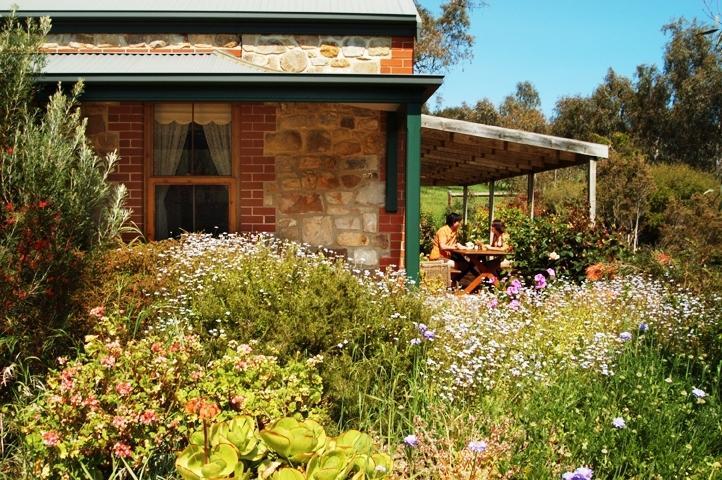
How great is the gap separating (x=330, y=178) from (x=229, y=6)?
9.15ft

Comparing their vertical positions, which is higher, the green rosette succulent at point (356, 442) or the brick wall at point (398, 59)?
the brick wall at point (398, 59)

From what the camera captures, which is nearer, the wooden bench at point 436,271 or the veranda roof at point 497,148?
the wooden bench at point 436,271

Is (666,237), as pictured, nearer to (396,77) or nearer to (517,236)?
(517,236)

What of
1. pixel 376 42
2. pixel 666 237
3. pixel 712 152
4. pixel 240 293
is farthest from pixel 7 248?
pixel 712 152

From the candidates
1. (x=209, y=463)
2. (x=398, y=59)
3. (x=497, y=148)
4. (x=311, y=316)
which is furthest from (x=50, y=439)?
(x=497, y=148)

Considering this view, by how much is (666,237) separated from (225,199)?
1125 cm

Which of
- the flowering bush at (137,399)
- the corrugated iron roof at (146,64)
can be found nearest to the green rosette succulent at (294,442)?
the flowering bush at (137,399)

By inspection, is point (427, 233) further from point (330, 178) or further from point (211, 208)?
point (211, 208)

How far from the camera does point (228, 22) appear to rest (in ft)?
29.0

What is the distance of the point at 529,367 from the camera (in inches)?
192

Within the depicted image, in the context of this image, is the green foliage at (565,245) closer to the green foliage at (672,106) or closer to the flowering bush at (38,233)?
the flowering bush at (38,233)

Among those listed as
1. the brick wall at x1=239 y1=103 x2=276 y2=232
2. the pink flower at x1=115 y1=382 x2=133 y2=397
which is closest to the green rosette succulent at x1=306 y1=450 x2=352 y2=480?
the pink flower at x1=115 y1=382 x2=133 y2=397

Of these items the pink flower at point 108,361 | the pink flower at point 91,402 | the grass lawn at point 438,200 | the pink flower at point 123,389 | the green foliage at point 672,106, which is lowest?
the pink flower at point 91,402

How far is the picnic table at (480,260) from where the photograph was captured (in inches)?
398
